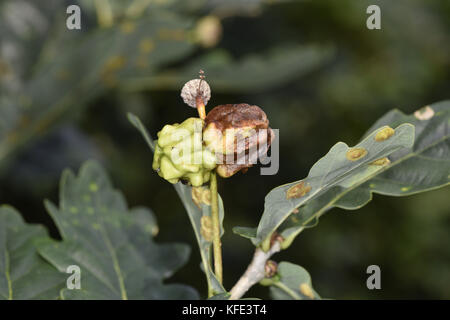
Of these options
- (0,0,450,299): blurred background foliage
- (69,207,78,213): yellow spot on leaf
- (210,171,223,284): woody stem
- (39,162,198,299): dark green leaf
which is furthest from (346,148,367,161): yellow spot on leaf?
(0,0,450,299): blurred background foliage

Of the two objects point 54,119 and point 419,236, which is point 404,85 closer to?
point 419,236

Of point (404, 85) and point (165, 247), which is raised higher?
point (404, 85)

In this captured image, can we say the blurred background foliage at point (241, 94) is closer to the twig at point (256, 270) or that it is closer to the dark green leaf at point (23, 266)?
the dark green leaf at point (23, 266)

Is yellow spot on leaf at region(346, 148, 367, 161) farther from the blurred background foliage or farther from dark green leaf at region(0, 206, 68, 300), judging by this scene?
the blurred background foliage

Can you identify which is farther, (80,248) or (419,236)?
(419,236)

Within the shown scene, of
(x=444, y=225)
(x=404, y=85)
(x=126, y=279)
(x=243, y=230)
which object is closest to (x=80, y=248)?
(x=126, y=279)
